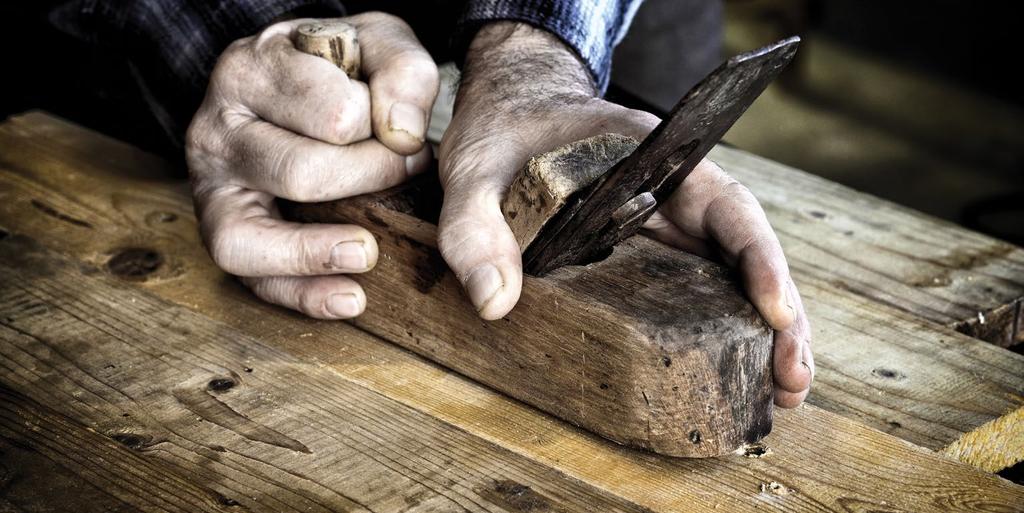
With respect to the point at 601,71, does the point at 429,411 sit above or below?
below

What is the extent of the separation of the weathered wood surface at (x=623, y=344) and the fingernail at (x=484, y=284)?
4cm

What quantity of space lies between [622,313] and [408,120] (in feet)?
1.41

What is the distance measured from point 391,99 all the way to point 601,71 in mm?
399

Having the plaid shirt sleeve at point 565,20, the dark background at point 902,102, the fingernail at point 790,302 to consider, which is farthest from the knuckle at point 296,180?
the dark background at point 902,102

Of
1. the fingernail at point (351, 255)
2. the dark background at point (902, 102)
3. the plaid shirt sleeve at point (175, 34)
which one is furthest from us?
the dark background at point (902, 102)

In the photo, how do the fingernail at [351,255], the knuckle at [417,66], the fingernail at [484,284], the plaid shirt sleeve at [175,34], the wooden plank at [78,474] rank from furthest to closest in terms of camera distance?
the plaid shirt sleeve at [175,34], the knuckle at [417,66], the fingernail at [351,255], the fingernail at [484,284], the wooden plank at [78,474]

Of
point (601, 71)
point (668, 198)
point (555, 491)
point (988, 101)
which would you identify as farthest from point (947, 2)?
point (555, 491)

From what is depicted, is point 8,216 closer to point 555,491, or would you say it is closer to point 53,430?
point 53,430

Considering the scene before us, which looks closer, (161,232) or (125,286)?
(125,286)

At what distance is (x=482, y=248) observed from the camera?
1.04 meters

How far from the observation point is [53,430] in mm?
1008

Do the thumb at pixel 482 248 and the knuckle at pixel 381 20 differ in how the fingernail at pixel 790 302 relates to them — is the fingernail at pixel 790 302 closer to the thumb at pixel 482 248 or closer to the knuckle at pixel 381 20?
the thumb at pixel 482 248

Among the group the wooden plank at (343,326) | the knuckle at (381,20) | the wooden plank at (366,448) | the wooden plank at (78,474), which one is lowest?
the wooden plank at (343,326)

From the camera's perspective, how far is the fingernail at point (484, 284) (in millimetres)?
1016
